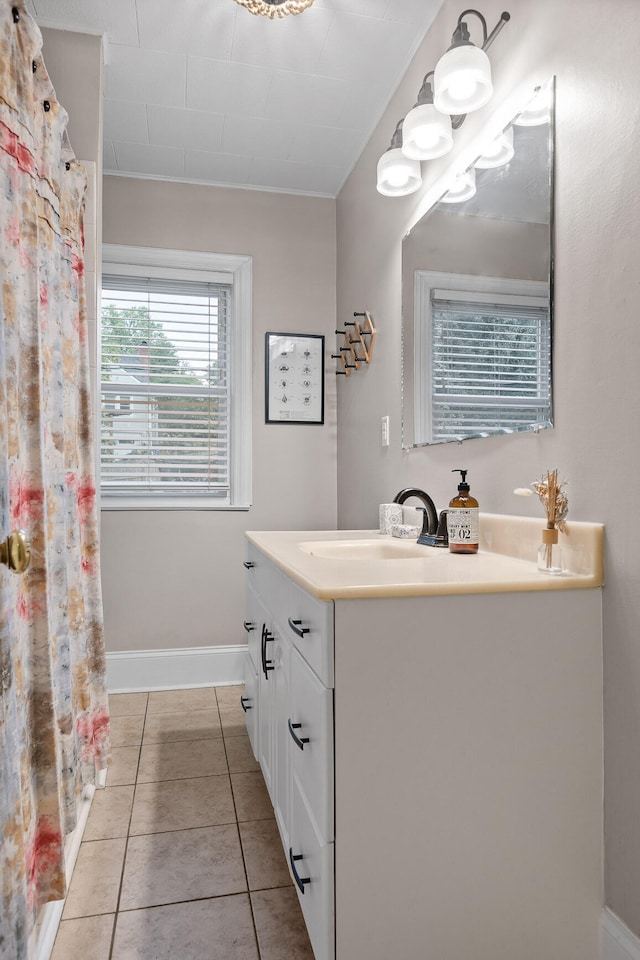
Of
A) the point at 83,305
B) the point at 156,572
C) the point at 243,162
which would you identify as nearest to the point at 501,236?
the point at 83,305

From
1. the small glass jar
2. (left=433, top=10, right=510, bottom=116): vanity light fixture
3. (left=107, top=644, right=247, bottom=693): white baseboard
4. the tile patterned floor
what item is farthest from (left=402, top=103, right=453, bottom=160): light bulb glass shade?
(left=107, top=644, right=247, bottom=693): white baseboard

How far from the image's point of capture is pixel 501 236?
1621 mm

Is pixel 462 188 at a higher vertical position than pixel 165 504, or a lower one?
higher

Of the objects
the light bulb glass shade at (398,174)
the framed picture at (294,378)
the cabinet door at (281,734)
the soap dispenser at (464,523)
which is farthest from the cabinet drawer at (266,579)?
the light bulb glass shade at (398,174)

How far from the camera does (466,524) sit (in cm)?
163

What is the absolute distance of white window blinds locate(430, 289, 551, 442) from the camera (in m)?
1.49

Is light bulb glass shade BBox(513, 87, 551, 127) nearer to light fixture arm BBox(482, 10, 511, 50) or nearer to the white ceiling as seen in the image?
light fixture arm BBox(482, 10, 511, 50)

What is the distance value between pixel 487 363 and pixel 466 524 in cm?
46

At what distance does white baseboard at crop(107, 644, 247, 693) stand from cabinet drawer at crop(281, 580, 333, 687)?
181cm

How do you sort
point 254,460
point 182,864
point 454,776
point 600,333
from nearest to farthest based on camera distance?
point 454,776, point 600,333, point 182,864, point 254,460

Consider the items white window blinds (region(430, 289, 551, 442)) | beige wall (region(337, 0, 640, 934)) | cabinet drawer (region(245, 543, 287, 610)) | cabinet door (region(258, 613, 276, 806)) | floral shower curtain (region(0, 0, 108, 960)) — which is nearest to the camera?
floral shower curtain (region(0, 0, 108, 960))

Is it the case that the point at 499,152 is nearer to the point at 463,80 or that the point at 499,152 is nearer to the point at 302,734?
the point at 463,80

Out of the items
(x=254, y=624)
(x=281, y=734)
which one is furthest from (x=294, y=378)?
(x=281, y=734)

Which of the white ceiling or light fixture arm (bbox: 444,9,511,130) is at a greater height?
the white ceiling
